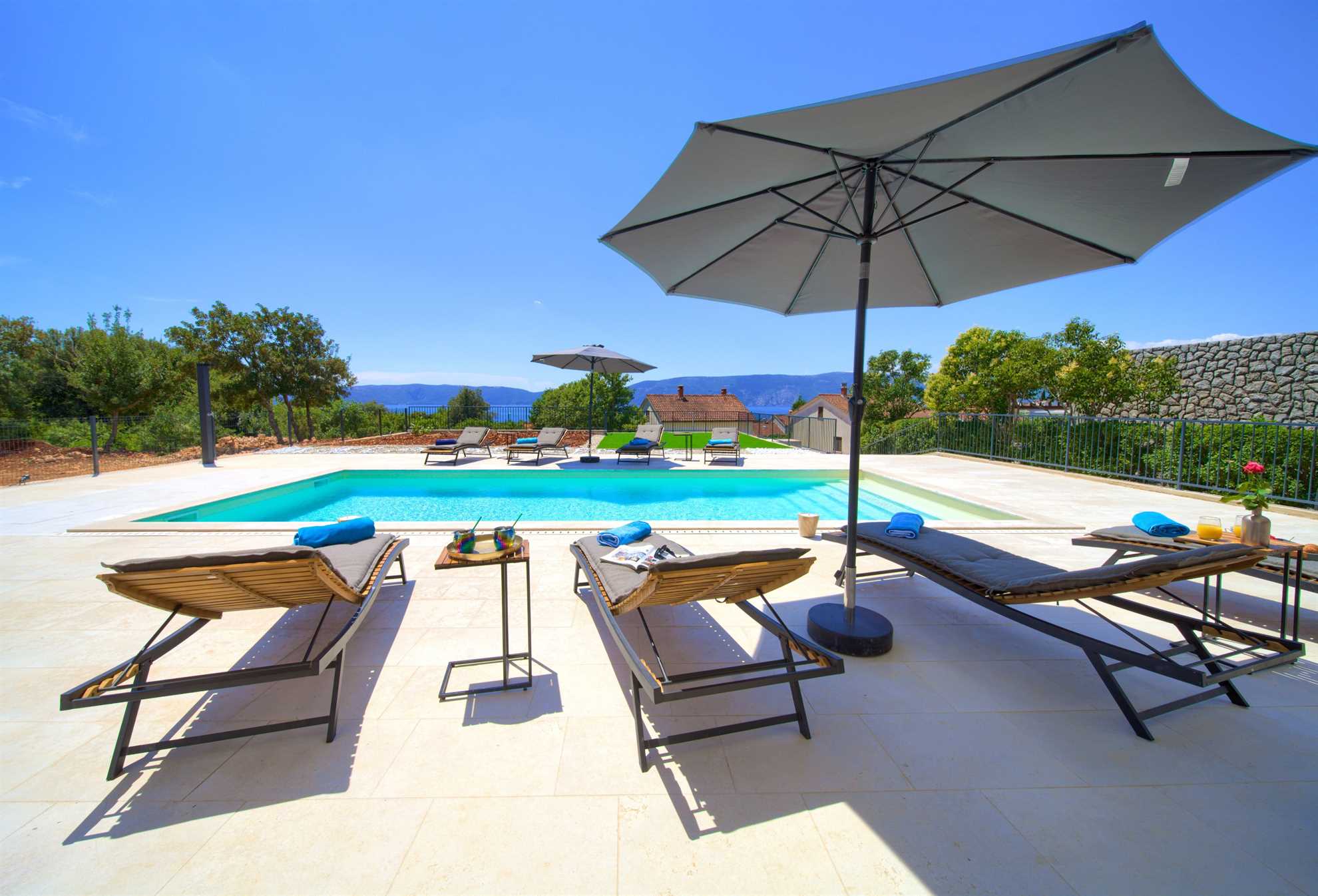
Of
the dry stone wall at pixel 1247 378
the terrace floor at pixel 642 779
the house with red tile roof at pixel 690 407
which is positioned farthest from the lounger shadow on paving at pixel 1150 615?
the house with red tile roof at pixel 690 407

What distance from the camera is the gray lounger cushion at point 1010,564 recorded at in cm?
205

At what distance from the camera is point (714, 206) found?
2.94 meters

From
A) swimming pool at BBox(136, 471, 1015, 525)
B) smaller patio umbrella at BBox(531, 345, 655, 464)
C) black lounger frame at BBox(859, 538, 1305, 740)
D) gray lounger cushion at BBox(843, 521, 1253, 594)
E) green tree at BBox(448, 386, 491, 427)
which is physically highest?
smaller patio umbrella at BBox(531, 345, 655, 464)

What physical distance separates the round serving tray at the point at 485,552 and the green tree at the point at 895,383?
32859 mm

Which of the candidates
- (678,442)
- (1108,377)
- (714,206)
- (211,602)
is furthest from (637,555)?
(1108,377)

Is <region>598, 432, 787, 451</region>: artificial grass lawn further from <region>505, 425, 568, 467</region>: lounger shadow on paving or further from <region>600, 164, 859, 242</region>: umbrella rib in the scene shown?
<region>600, 164, 859, 242</region>: umbrella rib

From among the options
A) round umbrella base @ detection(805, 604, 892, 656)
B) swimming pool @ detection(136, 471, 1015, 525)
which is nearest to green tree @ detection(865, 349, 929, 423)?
swimming pool @ detection(136, 471, 1015, 525)

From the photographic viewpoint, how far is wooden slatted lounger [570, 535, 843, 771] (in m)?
1.88

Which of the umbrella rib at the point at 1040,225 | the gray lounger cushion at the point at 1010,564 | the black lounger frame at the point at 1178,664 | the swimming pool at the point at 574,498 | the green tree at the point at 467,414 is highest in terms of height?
the umbrella rib at the point at 1040,225

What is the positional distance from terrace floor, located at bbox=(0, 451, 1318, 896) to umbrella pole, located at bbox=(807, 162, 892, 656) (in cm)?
13

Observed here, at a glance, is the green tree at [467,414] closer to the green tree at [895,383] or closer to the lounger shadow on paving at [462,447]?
the lounger shadow on paving at [462,447]

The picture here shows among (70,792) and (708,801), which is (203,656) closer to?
(70,792)

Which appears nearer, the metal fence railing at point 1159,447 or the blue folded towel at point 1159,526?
the blue folded towel at point 1159,526

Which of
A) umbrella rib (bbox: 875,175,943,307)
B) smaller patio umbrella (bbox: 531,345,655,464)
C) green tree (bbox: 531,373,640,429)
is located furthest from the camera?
green tree (bbox: 531,373,640,429)
